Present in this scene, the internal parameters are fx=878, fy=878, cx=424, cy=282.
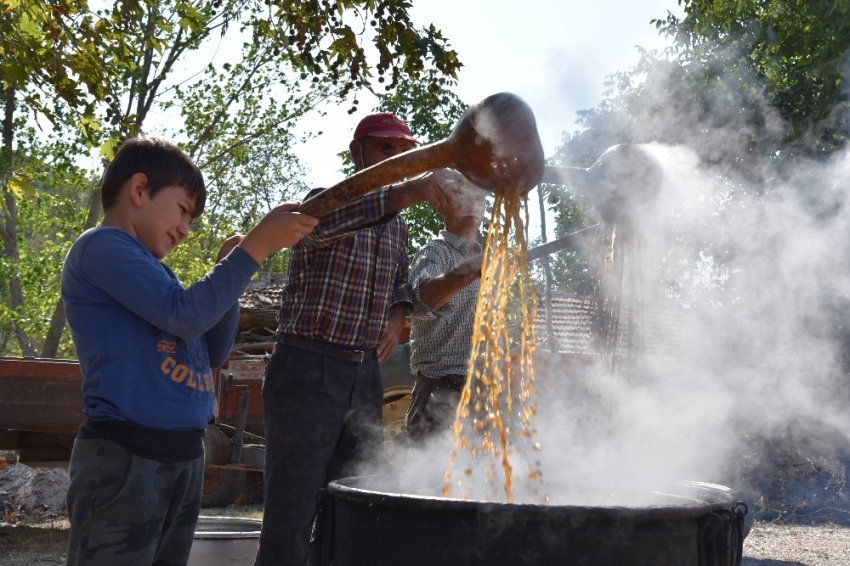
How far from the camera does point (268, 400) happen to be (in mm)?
3188

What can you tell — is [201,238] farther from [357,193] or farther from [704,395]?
[357,193]

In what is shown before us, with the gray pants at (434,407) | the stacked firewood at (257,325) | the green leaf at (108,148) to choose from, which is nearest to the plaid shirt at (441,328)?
the gray pants at (434,407)

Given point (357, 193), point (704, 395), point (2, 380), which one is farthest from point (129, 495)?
point (704, 395)

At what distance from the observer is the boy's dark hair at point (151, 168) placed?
239 centimetres

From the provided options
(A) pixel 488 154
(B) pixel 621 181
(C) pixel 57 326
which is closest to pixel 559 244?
(B) pixel 621 181

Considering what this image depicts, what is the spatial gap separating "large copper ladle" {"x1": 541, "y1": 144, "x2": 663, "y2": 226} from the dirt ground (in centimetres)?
456

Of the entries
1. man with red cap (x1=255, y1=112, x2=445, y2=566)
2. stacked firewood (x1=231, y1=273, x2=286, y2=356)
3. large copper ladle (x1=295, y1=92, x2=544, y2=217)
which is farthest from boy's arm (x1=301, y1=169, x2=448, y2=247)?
stacked firewood (x1=231, y1=273, x2=286, y2=356)

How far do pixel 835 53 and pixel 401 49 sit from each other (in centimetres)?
1081

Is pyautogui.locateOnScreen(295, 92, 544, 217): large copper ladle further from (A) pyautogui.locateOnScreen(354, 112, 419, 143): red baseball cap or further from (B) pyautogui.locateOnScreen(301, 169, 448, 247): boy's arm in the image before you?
(A) pyautogui.locateOnScreen(354, 112, 419, 143): red baseball cap

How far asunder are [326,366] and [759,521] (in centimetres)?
735

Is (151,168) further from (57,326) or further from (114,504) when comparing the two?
(57,326)

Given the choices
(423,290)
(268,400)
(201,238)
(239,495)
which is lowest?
(239,495)

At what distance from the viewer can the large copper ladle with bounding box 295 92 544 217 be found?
6.87 ft

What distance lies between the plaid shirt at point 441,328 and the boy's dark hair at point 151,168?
62.3 inches
